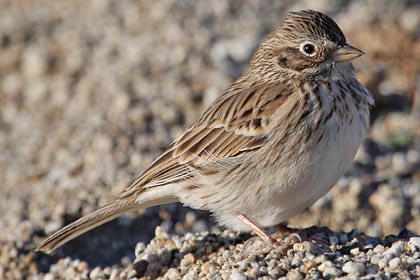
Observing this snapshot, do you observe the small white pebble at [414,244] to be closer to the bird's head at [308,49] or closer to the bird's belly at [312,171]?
the bird's belly at [312,171]

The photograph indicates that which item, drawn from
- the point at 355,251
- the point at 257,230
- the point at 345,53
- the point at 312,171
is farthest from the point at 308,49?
the point at 355,251

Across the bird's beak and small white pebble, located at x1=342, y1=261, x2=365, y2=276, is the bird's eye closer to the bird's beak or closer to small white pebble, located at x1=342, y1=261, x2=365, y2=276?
the bird's beak

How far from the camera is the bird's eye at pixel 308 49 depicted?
6.33 meters

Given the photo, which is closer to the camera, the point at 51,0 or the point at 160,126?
the point at 160,126

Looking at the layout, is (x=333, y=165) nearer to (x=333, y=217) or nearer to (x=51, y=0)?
(x=333, y=217)

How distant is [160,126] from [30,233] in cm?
214

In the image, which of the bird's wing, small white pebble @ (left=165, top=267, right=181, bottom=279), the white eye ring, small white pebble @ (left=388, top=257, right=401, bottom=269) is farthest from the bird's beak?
A: small white pebble @ (left=165, top=267, right=181, bottom=279)

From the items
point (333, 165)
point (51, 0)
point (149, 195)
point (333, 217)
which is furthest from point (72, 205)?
point (51, 0)

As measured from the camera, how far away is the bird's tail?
6.52m

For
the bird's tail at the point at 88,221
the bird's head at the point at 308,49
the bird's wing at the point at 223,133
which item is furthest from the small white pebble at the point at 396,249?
the bird's tail at the point at 88,221

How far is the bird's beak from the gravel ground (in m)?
1.13

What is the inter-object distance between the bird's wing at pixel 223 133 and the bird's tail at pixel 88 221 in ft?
0.27

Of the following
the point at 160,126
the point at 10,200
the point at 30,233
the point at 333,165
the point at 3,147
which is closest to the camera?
the point at 333,165

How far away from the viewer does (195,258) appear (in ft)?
20.6
